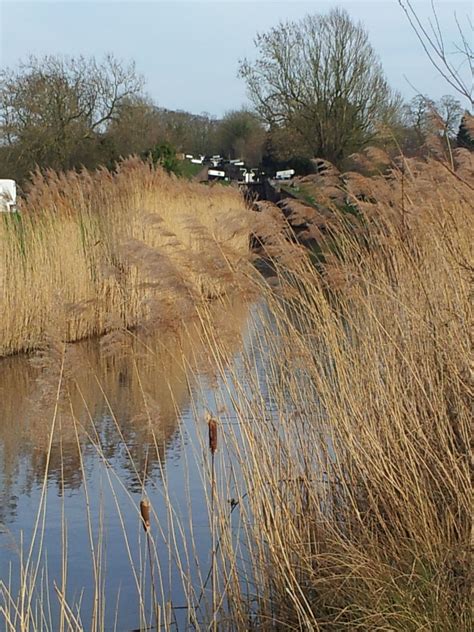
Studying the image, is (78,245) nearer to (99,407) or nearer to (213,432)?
(99,407)

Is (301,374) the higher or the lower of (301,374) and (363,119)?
the lower

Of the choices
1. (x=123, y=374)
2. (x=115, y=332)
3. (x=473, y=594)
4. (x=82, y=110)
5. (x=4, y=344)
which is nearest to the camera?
(x=473, y=594)

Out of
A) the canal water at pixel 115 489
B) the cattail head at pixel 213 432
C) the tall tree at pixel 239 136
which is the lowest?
the canal water at pixel 115 489

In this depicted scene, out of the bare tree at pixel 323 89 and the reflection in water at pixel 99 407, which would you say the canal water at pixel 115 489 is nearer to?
the reflection in water at pixel 99 407

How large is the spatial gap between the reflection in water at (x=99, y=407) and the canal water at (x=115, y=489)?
12 millimetres

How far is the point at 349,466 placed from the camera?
149 inches

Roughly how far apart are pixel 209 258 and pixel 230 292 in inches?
12.2

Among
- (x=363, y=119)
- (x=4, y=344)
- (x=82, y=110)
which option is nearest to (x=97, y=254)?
(x=4, y=344)

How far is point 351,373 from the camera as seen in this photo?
3994 millimetres

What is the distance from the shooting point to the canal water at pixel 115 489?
3477 mm

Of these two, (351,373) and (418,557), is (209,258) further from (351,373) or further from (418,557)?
(418,557)

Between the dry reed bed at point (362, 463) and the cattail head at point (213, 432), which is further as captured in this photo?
the dry reed bed at point (362, 463)

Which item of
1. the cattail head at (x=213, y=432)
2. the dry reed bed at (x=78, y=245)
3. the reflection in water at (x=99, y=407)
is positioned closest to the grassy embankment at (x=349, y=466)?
the reflection in water at (x=99, y=407)

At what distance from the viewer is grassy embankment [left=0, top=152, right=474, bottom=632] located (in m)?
3.25
